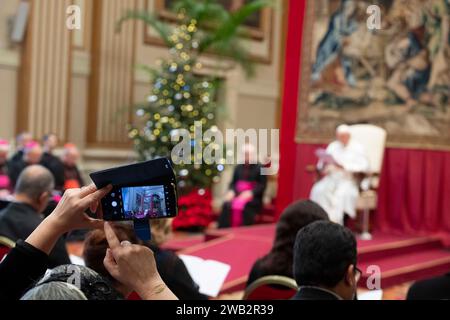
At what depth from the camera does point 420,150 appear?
27.1 ft

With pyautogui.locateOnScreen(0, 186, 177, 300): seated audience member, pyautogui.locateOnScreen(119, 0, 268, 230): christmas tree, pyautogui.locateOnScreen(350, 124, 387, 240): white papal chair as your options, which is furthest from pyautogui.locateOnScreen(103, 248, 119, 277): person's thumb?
pyautogui.locateOnScreen(119, 0, 268, 230): christmas tree

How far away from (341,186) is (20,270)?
252 inches

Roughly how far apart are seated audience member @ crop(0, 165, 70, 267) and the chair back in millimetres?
5056

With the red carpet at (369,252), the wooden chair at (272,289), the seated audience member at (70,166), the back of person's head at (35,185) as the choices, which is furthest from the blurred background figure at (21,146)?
the wooden chair at (272,289)

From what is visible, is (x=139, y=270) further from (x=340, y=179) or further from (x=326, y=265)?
(x=340, y=179)

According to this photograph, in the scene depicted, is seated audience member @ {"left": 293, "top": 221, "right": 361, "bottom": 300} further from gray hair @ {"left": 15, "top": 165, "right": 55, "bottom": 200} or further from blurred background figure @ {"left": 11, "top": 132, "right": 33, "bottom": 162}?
blurred background figure @ {"left": 11, "top": 132, "right": 33, "bottom": 162}

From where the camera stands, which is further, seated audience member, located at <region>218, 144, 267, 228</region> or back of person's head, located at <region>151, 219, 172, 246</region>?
seated audience member, located at <region>218, 144, 267, 228</region>

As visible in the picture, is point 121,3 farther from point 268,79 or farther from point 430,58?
point 430,58

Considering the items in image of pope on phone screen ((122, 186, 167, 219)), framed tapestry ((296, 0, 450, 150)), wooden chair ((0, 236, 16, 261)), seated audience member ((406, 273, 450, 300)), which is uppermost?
framed tapestry ((296, 0, 450, 150))

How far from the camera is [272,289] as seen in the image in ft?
9.18

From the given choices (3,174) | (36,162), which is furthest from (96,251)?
(36,162)

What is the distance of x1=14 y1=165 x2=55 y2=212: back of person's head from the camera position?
3809 mm

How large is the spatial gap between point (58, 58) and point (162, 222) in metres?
6.96
